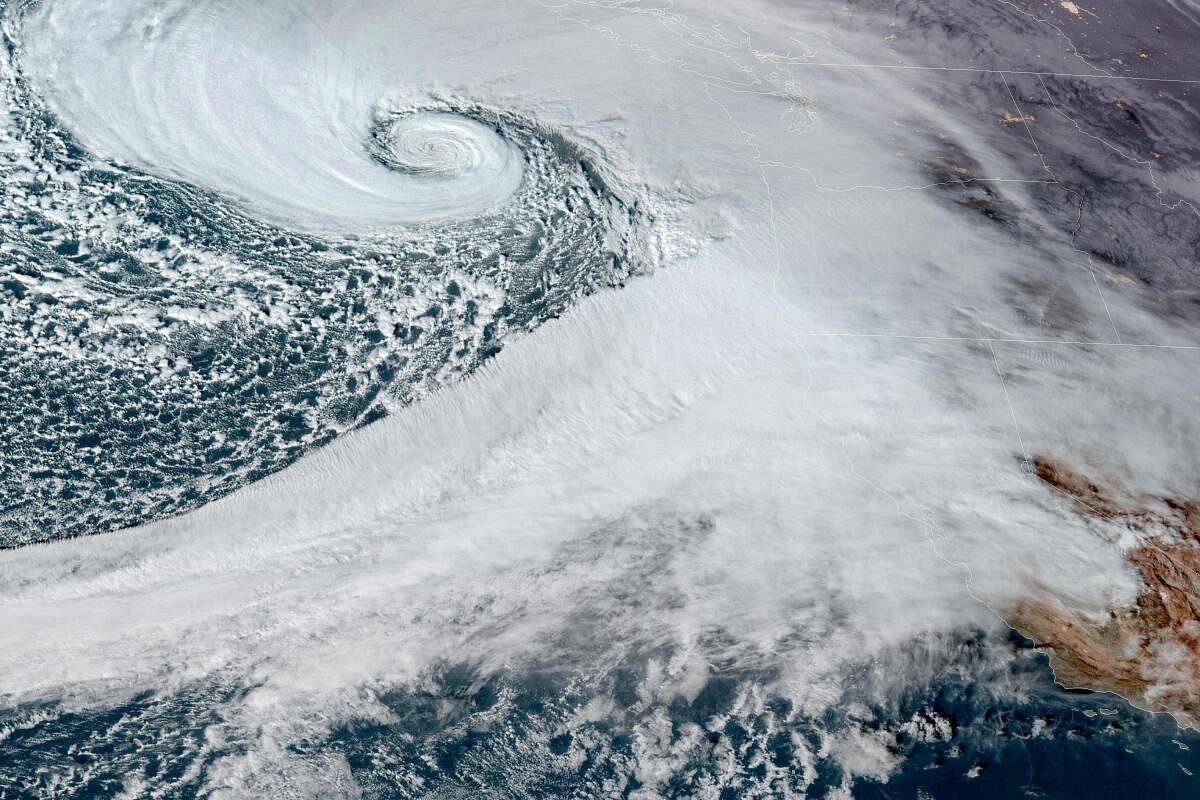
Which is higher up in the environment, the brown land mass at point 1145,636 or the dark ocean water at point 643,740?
the brown land mass at point 1145,636

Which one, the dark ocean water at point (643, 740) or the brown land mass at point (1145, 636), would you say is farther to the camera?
the brown land mass at point (1145, 636)

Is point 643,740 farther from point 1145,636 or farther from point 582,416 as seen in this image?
point 1145,636

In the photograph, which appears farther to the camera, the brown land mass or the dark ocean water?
the brown land mass

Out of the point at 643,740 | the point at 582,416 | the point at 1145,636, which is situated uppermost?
the point at 582,416

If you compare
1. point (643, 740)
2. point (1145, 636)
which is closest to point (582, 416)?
point (643, 740)

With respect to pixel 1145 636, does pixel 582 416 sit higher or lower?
higher

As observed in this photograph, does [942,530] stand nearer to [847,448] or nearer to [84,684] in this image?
[847,448]

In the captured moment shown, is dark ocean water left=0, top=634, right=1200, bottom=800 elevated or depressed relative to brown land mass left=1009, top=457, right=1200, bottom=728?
depressed

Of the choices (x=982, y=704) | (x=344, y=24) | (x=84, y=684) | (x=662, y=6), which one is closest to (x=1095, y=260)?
(x=982, y=704)

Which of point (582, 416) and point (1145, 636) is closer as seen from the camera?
point (1145, 636)
